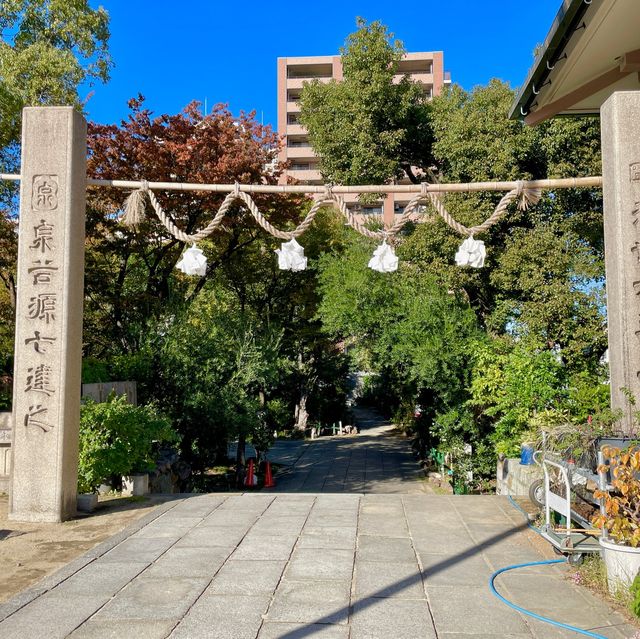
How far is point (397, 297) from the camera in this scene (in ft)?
43.2

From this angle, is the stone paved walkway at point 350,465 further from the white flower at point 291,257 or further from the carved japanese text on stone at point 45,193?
the carved japanese text on stone at point 45,193

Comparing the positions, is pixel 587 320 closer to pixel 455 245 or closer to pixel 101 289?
pixel 455 245

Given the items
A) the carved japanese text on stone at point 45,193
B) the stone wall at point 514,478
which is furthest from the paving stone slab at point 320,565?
the carved japanese text on stone at point 45,193

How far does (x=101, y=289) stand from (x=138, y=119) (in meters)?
3.78

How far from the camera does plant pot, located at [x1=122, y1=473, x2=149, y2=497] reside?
7.55 meters

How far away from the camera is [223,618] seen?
3.69 metres

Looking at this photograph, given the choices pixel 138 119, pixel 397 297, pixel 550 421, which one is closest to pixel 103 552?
pixel 550 421

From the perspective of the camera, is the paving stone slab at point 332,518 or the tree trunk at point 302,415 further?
the tree trunk at point 302,415

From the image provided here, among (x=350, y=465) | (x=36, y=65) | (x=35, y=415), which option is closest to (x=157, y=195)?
(x=36, y=65)

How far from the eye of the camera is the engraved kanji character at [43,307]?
620 cm

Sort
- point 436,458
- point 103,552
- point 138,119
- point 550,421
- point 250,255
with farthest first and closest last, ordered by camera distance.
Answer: point 250,255 < point 436,458 < point 138,119 < point 550,421 < point 103,552

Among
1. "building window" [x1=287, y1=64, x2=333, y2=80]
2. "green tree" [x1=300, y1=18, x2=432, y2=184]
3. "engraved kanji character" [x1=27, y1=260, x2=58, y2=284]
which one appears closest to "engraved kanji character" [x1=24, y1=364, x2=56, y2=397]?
"engraved kanji character" [x1=27, y1=260, x2=58, y2=284]

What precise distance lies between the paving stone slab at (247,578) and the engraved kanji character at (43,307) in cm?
308

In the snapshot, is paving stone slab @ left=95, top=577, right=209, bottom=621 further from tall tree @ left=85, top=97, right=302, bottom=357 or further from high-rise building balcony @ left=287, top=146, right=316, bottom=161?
high-rise building balcony @ left=287, top=146, right=316, bottom=161
